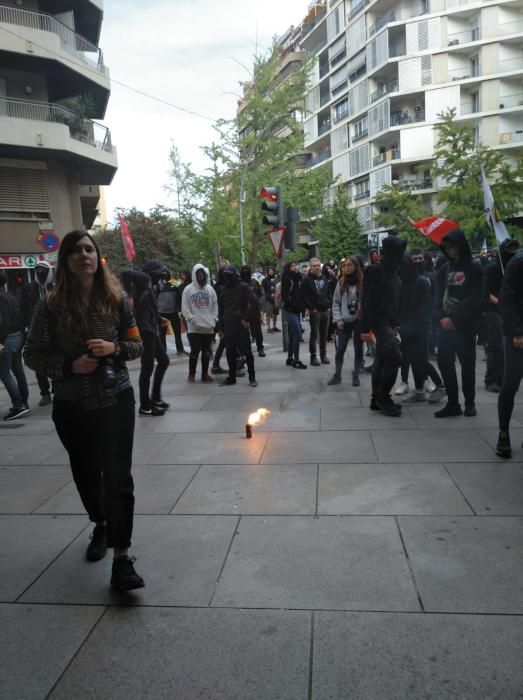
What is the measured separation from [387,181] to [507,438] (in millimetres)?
41050

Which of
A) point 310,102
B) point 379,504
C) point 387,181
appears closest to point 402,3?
point 387,181

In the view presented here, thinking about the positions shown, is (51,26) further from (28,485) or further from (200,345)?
(28,485)

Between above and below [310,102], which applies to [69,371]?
below

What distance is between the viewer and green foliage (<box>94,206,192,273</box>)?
4525 centimetres

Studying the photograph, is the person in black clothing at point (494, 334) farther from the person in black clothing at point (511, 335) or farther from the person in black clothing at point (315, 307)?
the person in black clothing at point (315, 307)

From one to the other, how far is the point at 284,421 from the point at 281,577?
11.1 feet

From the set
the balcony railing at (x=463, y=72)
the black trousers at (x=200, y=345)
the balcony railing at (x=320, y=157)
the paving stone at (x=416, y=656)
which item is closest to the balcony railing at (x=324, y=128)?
the balcony railing at (x=320, y=157)

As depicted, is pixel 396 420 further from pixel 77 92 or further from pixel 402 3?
pixel 402 3

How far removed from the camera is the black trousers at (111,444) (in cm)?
286

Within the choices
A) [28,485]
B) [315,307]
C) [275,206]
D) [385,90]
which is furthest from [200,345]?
[385,90]

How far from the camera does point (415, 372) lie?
6824 millimetres

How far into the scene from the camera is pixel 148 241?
1845 inches

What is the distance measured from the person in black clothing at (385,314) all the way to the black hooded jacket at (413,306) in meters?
0.21

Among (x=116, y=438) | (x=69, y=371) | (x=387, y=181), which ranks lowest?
(x=116, y=438)
